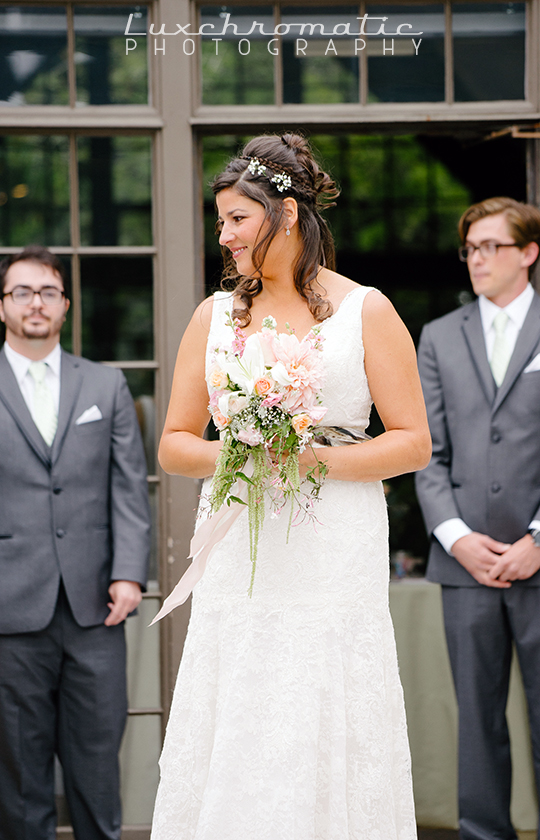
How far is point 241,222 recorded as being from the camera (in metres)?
2.31

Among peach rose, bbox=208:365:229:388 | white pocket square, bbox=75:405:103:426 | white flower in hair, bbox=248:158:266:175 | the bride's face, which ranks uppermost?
white flower in hair, bbox=248:158:266:175

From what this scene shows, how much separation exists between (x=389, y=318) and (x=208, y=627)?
2.89ft

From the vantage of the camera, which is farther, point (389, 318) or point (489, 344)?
point (489, 344)

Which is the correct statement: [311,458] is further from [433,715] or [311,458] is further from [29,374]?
[433,715]

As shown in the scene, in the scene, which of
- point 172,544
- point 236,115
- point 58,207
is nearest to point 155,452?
point 172,544

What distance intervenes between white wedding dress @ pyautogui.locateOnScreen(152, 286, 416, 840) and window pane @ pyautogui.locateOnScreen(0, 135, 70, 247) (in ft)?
5.58

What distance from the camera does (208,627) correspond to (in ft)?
7.75

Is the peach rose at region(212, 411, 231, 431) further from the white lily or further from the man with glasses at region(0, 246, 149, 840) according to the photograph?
the man with glasses at region(0, 246, 149, 840)

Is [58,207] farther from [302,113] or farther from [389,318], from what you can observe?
[389,318]

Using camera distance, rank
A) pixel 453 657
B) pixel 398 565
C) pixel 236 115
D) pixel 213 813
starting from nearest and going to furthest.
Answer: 1. pixel 213 813
2. pixel 453 657
3. pixel 236 115
4. pixel 398 565

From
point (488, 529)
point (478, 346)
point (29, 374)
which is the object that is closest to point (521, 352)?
point (478, 346)

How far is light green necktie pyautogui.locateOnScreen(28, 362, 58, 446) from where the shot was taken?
3.41 meters

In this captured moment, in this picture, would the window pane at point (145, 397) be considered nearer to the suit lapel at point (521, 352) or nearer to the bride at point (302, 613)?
the suit lapel at point (521, 352)

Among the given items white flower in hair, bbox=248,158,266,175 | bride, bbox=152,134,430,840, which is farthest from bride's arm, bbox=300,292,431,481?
white flower in hair, bbox=248,158,266,175
